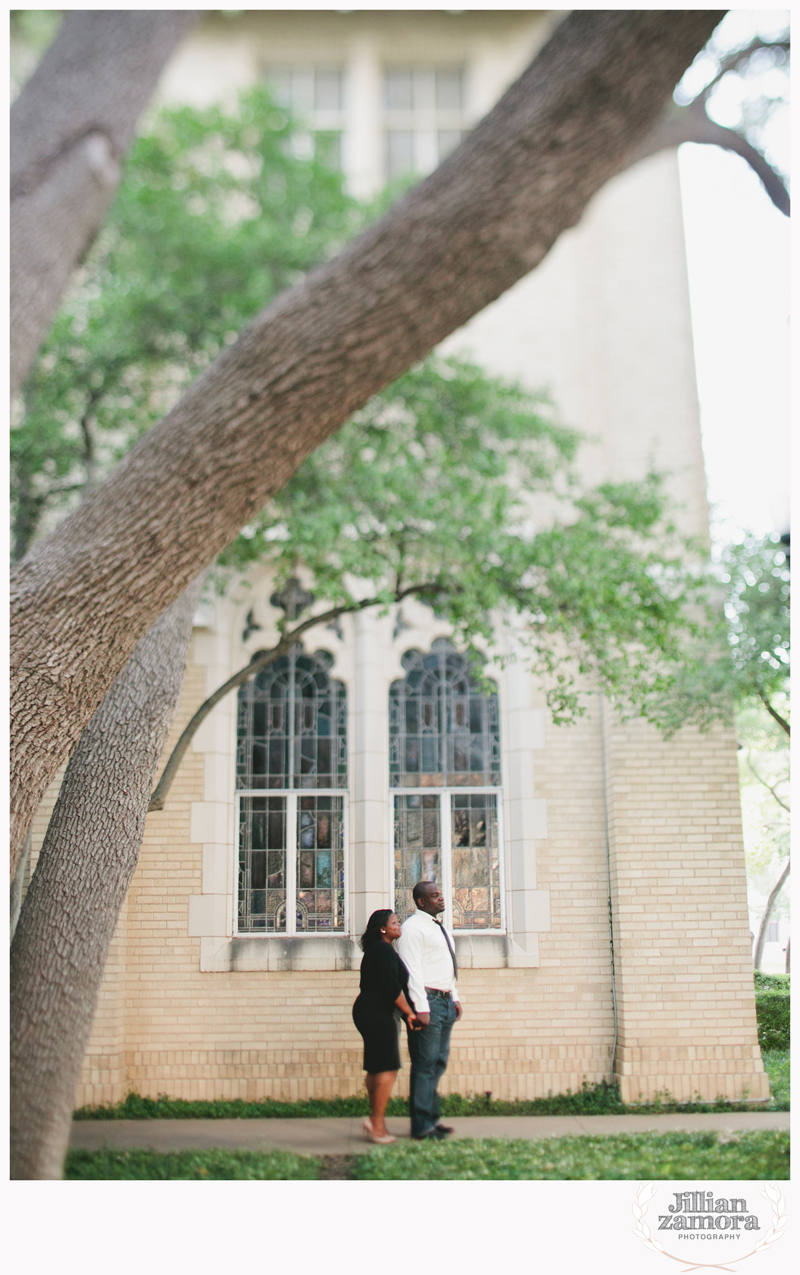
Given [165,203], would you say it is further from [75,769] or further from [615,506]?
[75,769]

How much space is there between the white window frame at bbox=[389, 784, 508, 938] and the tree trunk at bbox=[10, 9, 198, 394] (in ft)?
8.93

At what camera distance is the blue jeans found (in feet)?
12.5

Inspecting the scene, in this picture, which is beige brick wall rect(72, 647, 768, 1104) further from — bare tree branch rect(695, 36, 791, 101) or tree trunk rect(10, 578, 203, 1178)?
bare tree branch rect(695, 36, 791, 101)

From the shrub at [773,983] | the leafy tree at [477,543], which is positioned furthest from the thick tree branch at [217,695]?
the shrub at [773,983]

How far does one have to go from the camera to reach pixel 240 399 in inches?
101

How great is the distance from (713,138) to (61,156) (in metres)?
2.70

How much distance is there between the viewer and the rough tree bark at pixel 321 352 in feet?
7.81

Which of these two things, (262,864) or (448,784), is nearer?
(262,864)

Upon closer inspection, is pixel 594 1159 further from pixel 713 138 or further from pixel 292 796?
pixel 713 138

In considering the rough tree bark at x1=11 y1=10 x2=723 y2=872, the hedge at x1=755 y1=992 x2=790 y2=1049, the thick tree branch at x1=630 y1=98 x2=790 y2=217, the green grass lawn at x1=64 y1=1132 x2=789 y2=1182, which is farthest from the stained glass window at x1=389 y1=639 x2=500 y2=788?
the thick tree branch at x1=630 y1=98 x2=790 y2=217

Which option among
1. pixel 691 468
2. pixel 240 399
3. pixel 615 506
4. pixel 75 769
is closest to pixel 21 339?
pixel 240 399

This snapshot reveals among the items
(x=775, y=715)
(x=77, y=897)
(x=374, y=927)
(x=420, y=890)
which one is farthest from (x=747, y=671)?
(x=77, y=897)

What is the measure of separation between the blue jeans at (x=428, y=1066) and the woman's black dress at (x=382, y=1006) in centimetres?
9

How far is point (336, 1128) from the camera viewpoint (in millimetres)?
3814
